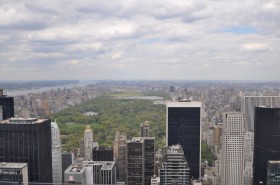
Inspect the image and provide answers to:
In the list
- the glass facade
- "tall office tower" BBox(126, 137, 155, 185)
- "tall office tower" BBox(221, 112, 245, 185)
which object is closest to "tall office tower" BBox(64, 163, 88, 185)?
"tall office tower" BBox(126, 137, 155, 185)

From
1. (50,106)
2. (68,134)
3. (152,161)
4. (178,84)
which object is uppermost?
(178,84)

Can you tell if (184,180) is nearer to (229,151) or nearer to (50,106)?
(229,151)

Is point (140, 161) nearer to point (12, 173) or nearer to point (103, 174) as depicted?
point (103, 174)

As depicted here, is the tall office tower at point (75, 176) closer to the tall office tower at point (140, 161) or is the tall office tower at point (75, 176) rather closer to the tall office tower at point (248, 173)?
the tall office tower at point (140, 161)

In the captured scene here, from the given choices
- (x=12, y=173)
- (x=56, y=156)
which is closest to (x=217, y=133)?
(x=56, y=156)

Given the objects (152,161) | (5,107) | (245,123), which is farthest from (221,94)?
(5,107)

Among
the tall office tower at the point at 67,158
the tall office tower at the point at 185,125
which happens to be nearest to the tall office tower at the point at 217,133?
the tall office tower at the point at 185,125
